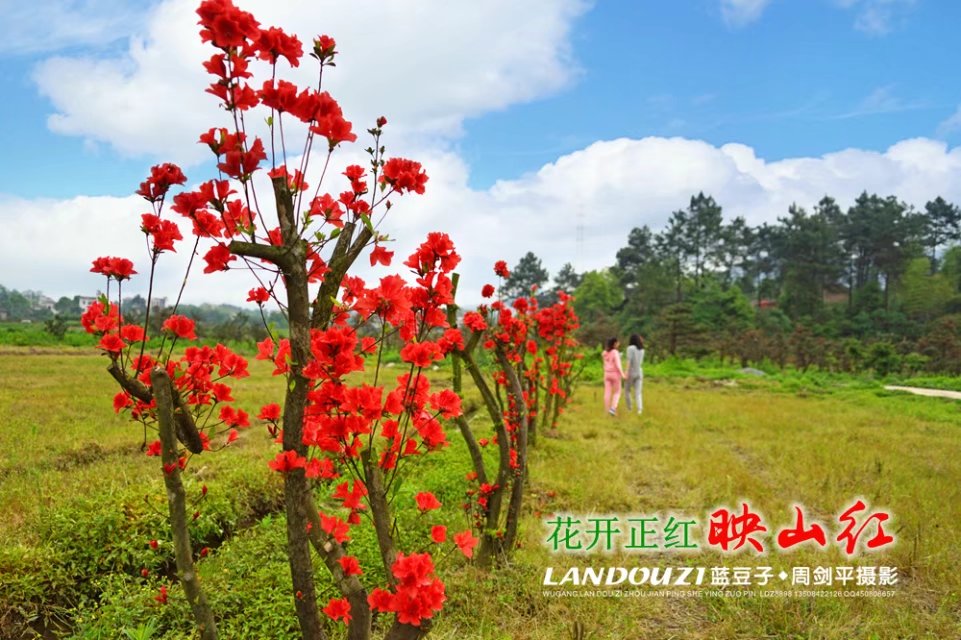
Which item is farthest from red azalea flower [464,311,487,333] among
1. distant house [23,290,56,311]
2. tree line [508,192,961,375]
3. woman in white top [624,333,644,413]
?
distant house [23,290,56,311]

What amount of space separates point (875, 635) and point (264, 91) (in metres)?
3.52

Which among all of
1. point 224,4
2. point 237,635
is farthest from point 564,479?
point 224,4

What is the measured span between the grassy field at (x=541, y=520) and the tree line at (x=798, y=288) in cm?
1480

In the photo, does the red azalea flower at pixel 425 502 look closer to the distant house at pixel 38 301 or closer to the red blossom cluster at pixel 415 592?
the red blossom cluster at pixel 415 592

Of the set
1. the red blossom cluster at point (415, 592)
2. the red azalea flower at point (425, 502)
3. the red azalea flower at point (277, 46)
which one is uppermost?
the red azalea flower at point (277, 46)

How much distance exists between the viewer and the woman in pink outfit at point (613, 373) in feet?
30.1

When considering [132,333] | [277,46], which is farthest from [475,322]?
[277,46]

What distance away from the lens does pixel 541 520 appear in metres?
4.26

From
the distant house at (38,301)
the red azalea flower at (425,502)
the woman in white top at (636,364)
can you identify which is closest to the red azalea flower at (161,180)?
the red azalea flower at (425,502)

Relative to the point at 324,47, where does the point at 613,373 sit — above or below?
below

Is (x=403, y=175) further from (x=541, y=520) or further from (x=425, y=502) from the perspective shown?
(x=541, y=520)

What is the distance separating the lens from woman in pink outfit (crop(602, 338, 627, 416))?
9164 millimetres

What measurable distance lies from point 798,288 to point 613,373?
3211 centimetres

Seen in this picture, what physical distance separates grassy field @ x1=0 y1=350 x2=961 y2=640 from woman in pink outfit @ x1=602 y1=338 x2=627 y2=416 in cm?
83
